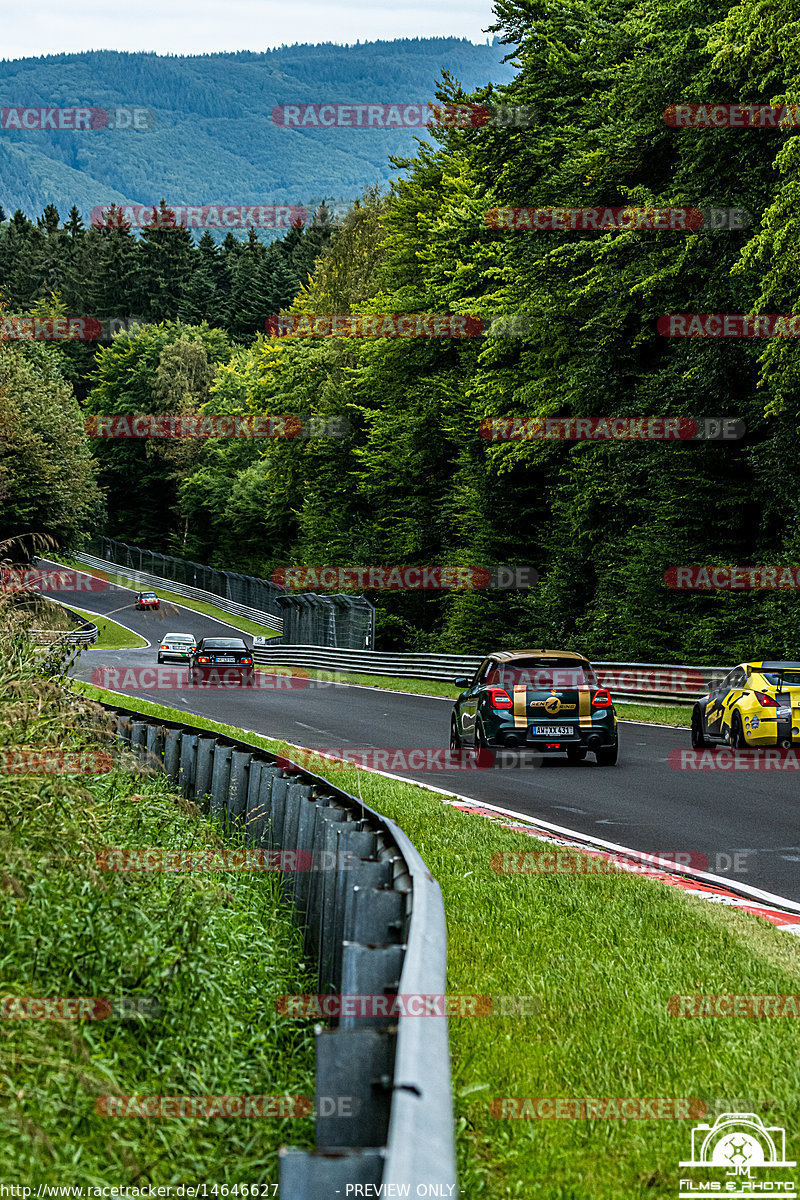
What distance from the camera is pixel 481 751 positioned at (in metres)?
17.4

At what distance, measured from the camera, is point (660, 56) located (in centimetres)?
2948

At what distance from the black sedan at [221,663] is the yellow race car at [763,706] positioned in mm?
22404

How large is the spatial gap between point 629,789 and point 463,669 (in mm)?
23160

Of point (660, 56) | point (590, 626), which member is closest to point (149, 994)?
point (660, 56)

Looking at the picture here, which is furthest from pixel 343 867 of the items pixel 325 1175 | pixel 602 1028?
pixel 325 1175

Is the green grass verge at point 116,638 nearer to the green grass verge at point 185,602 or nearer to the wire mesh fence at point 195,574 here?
the green grass verge at point 185,602

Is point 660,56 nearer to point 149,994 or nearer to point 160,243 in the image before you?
point 149,994

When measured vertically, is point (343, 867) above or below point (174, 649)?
above

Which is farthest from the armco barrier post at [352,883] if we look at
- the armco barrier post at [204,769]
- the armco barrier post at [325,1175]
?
the armco barrier post at [204,769]

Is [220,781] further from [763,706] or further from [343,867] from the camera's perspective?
[763,706]

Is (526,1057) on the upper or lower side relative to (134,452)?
lower

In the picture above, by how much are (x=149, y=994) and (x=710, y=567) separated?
27.2 m

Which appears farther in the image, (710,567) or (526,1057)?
(710,567)

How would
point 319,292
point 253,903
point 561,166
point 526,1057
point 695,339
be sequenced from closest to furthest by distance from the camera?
point 526,1057, point 253,903, point 695,339, point 561,166, point 319,292
